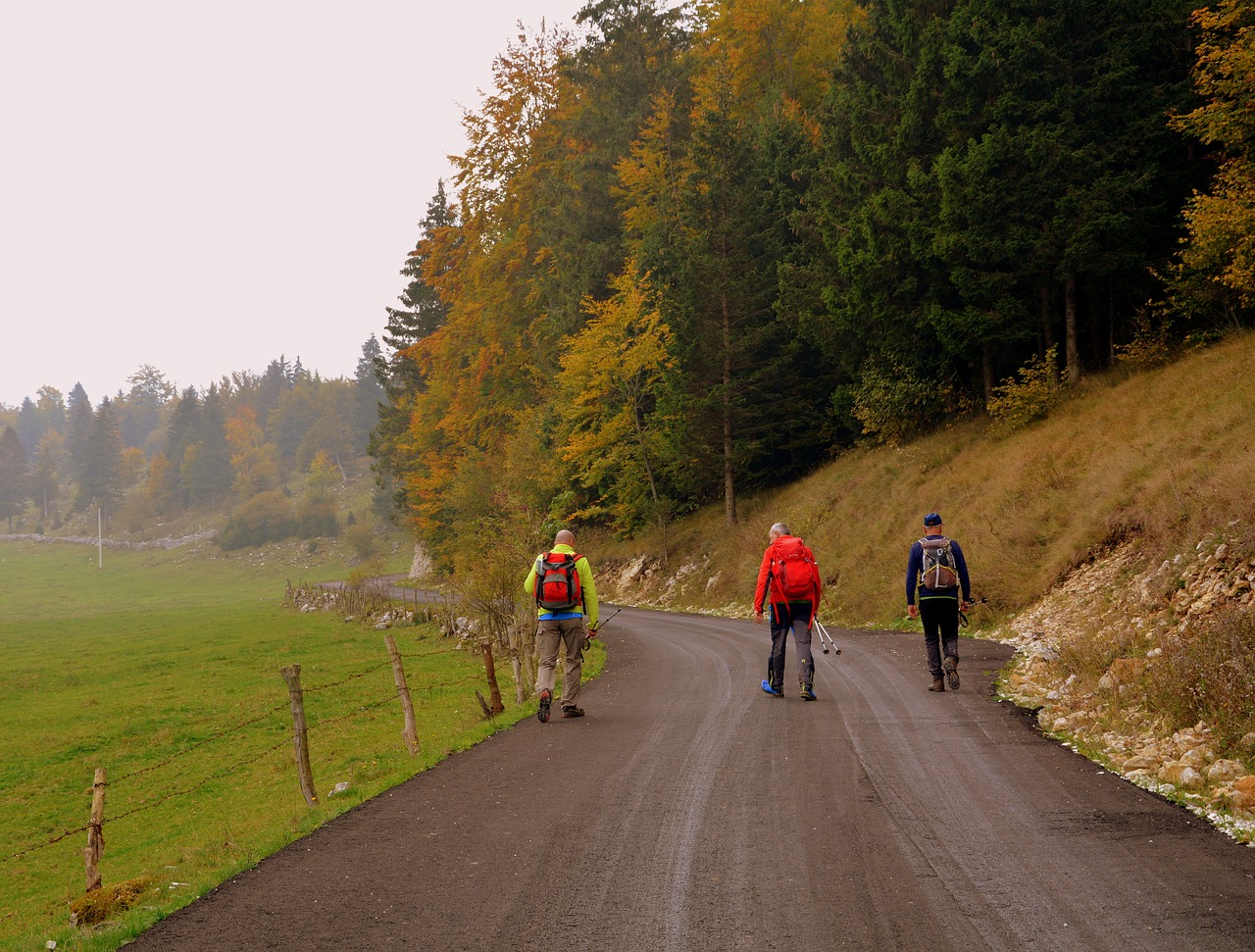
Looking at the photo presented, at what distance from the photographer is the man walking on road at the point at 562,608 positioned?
10.8 meters

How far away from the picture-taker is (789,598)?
11.3m

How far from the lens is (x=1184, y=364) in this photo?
21047 millimetres

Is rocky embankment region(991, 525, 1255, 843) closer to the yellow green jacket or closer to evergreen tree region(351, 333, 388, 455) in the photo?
the yellow green jacket

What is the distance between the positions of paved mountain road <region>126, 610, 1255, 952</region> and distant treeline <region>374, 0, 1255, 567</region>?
1713cm

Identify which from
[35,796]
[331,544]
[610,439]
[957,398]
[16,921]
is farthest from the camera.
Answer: [331,544]

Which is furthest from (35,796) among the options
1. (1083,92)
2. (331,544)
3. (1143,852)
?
(331,544)

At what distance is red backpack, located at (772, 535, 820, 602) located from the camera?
1130 centimetres

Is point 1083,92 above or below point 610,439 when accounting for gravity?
above

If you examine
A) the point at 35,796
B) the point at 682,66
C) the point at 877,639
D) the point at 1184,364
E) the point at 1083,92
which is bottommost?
the point at 35,796

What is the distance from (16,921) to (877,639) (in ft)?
48.3

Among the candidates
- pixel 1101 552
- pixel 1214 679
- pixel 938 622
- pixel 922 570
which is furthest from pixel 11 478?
pixel 1214 679

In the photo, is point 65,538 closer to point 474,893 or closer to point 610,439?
point 610,439

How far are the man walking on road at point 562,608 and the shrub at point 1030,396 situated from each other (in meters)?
18.5

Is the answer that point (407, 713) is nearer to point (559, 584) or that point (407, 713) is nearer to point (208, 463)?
point (559, 584)
